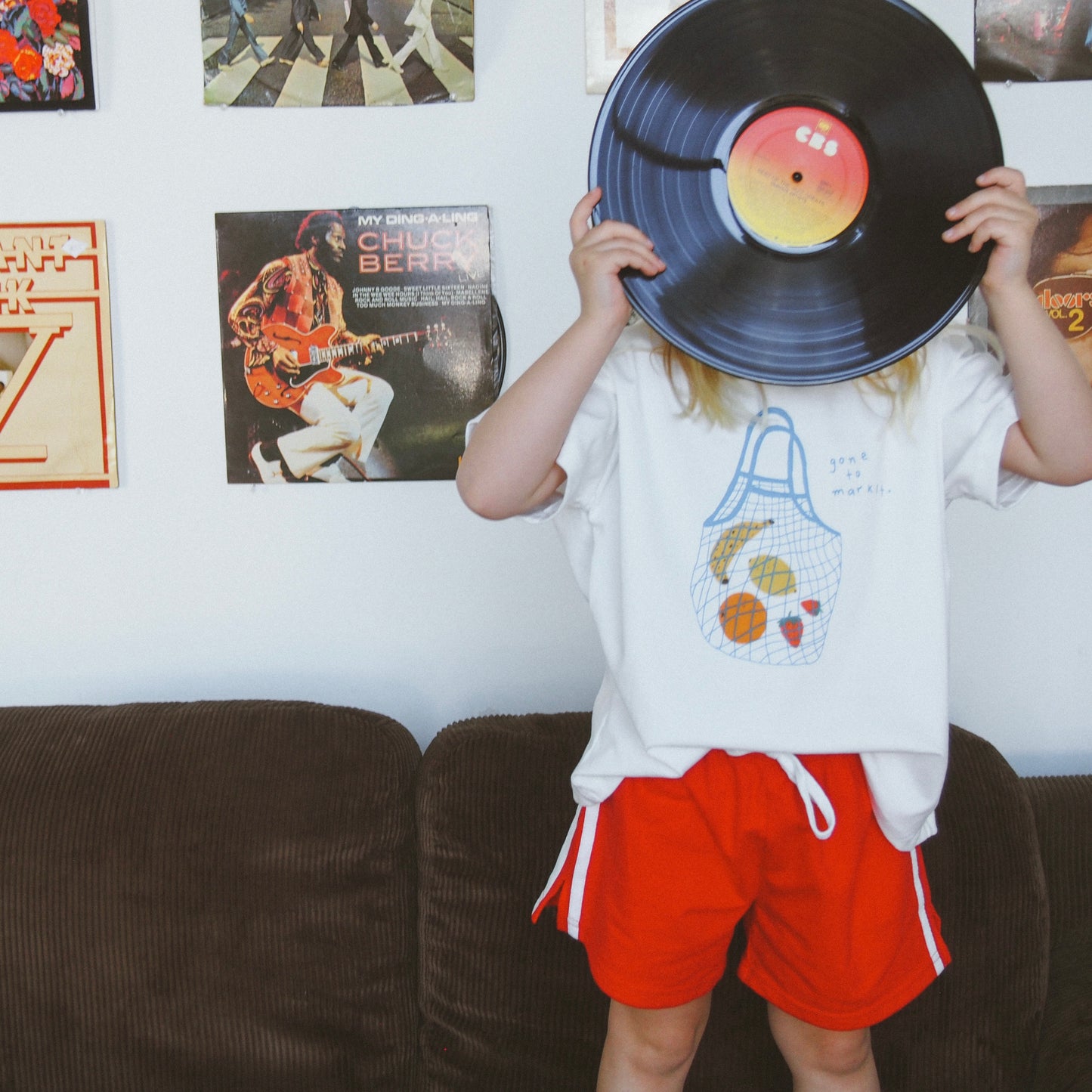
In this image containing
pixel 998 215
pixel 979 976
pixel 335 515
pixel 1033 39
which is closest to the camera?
pixel 998 215

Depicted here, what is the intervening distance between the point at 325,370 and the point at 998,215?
742 millimetres

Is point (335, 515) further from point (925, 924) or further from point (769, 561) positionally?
point (925, 924)

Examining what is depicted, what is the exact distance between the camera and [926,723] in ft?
2.29

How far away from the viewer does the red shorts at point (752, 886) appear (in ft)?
2.33

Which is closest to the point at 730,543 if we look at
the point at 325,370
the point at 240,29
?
the point at 325,370

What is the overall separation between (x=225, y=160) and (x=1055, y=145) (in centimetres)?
97

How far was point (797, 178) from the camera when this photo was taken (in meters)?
0.61

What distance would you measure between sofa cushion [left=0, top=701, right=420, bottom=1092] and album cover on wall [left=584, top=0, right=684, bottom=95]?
2.71 feet

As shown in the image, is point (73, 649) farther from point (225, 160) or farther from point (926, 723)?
point (926, 723)

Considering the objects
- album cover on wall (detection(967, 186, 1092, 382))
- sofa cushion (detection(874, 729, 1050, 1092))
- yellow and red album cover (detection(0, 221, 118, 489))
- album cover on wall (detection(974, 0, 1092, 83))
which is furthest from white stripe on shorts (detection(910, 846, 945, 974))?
yellow and red album cover (detection(0, 221, 118, 489))

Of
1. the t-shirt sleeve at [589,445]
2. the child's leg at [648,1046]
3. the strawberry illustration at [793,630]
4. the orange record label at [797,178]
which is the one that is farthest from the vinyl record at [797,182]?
the child's leg at [648,1046]

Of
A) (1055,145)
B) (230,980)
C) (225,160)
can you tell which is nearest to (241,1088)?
(230,980)

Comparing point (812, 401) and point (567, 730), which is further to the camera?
point (567, 730)

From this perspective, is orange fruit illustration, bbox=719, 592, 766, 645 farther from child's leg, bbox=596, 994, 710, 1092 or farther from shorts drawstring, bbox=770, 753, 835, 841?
child's leg, bbox=596, 994, 710, 1092
